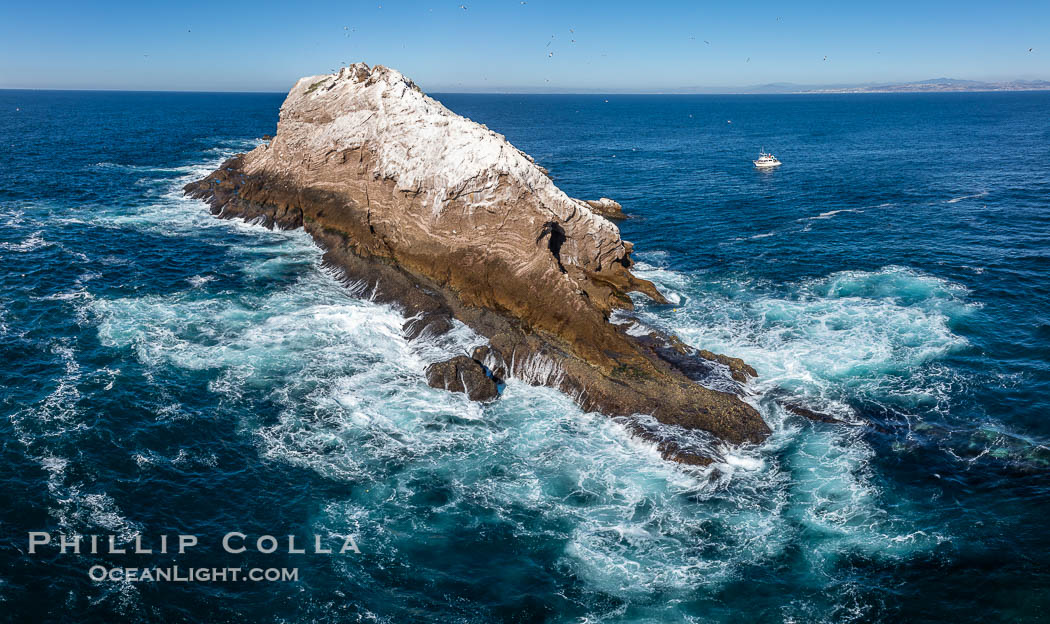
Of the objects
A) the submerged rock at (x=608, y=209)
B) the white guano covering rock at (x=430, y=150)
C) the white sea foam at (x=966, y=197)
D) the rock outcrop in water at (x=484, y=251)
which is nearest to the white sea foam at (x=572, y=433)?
the rock outcrop in water at (x=484, y=251)

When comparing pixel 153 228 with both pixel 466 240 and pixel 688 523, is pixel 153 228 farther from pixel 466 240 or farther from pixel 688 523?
pixel 688 523

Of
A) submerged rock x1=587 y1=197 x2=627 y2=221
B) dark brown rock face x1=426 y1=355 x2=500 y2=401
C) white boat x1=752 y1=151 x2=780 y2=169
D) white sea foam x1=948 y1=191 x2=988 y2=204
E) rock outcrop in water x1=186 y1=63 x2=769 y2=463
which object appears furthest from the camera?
white boat x1=752 y1=151 x2=780 y2=169

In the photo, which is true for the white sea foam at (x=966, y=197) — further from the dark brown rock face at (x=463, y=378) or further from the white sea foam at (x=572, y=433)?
the dark brown rock face at (x=463, y=378)

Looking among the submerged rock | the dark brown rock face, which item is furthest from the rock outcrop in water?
the submerged rock

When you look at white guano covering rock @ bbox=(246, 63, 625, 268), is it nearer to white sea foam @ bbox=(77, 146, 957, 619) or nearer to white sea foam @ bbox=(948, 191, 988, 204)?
white sea foam @ bbox=(77, 146, 957, 619)

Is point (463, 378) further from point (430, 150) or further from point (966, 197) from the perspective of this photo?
point (966, 197)

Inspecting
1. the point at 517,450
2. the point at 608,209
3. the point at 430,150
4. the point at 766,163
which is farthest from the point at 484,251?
the point at 766,163
